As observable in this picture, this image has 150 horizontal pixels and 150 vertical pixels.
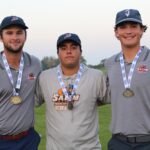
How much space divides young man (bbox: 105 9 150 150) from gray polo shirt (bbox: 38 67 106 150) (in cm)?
28

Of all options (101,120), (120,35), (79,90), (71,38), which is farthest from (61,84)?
(101,120)

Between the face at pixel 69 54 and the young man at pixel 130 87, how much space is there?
0.51 m

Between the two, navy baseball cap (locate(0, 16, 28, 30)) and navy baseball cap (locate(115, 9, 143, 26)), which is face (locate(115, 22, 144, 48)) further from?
navy baseball cap (locate(0, 16, 28, 30))

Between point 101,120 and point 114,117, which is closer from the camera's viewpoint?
point 114,117

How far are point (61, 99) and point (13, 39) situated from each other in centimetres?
108

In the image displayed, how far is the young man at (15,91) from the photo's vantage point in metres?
6.10

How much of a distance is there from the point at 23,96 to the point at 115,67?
1368 millimetres

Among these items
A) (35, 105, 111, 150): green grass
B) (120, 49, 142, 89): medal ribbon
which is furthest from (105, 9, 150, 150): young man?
(35, 105, 111, 150): green grass

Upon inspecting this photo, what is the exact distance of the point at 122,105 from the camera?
18.1 ft

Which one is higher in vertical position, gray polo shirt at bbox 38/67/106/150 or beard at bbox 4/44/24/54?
beard at bbox 4/44/24/54

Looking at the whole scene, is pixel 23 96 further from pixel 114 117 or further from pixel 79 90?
pixel 114 117

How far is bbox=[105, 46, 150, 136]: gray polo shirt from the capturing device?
17.9ft

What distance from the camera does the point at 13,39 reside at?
617cm

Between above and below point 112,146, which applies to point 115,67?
above
